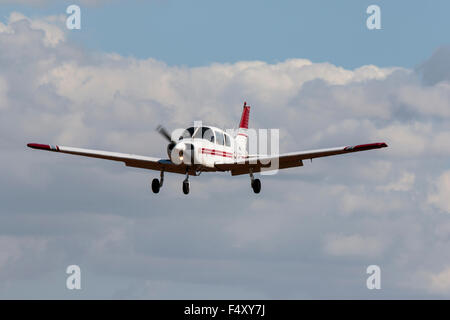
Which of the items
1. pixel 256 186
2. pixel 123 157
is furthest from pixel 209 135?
pixel 123 157

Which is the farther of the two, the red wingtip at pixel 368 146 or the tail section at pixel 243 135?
the tail section at pixel 243 135

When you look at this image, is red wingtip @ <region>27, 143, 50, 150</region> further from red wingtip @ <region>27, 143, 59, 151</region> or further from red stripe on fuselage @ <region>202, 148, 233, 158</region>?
red stripe on fuselage @ <region>202, 148, 233, 158</region>

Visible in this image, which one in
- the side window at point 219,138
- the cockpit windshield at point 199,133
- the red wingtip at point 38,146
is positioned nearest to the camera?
the cockpit windshield at point 199,133

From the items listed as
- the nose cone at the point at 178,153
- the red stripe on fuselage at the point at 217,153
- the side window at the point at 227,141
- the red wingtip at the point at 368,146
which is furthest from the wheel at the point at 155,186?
the red wingtip at the point at 368,146

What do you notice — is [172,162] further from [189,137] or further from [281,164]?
[281,164]

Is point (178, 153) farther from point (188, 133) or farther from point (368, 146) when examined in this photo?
point (368, 146)

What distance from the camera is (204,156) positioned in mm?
27578

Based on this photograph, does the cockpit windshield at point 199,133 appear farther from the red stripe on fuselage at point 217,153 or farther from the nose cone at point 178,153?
the nose cone at point 178,153

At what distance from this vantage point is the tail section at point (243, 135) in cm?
3297

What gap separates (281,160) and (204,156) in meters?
4.35
